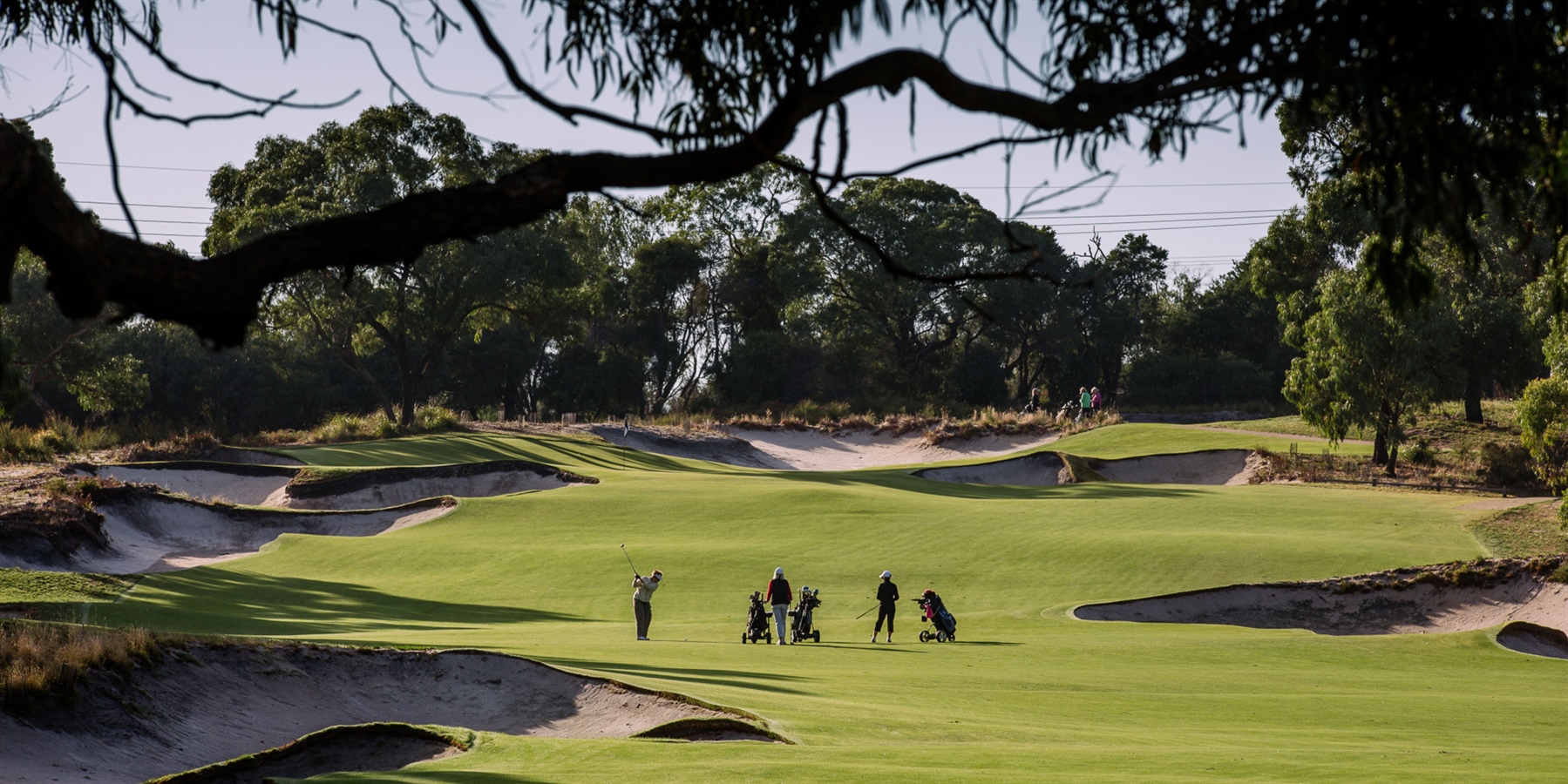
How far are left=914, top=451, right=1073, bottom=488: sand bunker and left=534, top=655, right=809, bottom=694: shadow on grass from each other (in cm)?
3064

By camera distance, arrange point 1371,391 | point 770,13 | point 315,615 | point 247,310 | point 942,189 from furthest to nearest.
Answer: point 942,189
point 1371,391
point 315,615
point 770,13
point 247,310

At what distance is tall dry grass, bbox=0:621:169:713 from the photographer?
38.2 feet

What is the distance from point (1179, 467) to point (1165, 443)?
3.17m

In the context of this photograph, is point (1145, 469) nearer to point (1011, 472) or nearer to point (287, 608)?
point (1011, 472)

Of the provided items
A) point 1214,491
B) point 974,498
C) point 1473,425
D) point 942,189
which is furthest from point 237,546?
point 942,189

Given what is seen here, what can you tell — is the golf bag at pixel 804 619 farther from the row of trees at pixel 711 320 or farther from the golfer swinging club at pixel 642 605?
the row of trees at pixel 711 320

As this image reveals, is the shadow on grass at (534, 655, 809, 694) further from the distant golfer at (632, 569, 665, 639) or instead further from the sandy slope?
the sandy slope

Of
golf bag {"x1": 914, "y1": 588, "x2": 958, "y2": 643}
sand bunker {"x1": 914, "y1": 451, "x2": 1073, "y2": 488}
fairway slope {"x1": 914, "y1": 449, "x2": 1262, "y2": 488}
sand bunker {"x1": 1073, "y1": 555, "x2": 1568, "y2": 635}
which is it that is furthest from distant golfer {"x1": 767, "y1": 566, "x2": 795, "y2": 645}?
sand bunker {"x1": 914, "y1": 451, "x2": 1073, "y2": 488}

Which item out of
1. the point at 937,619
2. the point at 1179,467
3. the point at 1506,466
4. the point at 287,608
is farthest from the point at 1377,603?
the point at 1179,467

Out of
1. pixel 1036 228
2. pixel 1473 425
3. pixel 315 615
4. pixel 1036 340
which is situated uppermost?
pixel 1036 228

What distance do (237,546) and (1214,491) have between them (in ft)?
82.5

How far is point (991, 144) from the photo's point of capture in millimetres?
5590

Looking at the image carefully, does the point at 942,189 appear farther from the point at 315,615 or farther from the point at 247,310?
the point at 247,310

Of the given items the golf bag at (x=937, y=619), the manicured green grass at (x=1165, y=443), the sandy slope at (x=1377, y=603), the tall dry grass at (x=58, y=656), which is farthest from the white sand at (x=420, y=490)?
the tall dry grass at (x=58, y=656)
